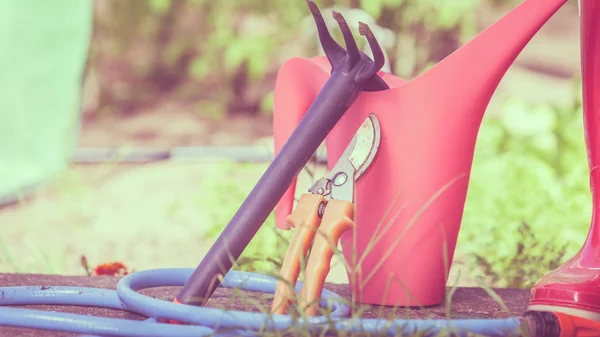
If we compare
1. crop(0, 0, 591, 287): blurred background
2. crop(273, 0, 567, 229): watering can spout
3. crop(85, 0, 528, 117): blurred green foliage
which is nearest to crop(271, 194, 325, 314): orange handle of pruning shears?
crop(273, 0, 567, 229): watering can spout

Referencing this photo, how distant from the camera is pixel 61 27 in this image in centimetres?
297

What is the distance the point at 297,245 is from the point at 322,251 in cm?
4

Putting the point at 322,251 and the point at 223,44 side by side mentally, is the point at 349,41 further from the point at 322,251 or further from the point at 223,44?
the point at 223,44

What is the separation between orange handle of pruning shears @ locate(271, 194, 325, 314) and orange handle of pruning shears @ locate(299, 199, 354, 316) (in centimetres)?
1

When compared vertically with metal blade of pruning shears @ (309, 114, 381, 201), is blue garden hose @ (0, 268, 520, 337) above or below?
below

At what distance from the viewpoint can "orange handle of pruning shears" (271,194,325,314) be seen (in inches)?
39.9

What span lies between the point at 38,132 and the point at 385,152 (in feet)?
7.00

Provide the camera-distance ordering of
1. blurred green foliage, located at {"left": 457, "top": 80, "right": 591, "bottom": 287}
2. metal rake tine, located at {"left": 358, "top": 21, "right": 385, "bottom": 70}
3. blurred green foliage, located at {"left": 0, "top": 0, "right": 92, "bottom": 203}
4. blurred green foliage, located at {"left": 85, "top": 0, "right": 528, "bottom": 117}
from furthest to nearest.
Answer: blurred green foliage, located at {"left": 85, "top": 0, "right": 528, "bottom": 117} → blurred green foliage, located at {"left": 0, "top": 0, "right": 92, "bottom": 203} → blurred green foliage, located at {"left": 457, "top": 80, "right": 591, "bottom": 287} → metal rake tine, located at {"left": 358, "top": 21, "right": 385, "bottom": 70}

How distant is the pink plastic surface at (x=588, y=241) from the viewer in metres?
1.05

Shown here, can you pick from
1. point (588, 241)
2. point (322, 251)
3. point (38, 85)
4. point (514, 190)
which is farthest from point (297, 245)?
point (38, 85)

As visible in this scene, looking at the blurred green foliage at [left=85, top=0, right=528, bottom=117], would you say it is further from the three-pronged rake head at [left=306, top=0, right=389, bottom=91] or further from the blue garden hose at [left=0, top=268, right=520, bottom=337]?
the blue garden hose at [left=0, top=268, right=520, bottom=337]

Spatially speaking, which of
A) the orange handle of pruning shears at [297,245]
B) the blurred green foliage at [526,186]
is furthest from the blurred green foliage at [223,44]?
the orange handle of pruning shears at [297,245]

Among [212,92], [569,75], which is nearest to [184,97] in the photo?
[212,92]

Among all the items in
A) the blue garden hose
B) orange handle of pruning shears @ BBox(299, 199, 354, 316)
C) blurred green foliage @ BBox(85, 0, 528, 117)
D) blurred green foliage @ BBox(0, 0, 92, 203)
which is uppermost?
blurred green foliage @ BBox(85, 0, 528, 117)
